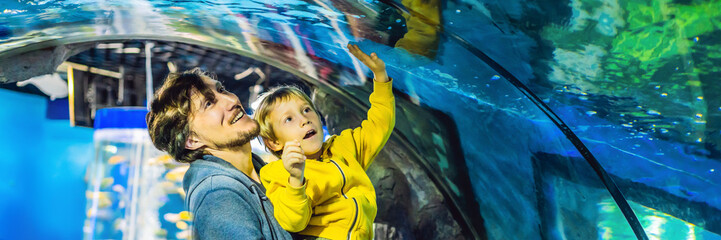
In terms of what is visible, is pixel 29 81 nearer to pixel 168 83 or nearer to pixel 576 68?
pixel 168 83

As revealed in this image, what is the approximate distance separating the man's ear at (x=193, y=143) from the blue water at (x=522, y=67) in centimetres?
61

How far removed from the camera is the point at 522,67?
2.03m

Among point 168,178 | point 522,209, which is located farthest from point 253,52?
point 522,209

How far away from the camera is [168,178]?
302cm

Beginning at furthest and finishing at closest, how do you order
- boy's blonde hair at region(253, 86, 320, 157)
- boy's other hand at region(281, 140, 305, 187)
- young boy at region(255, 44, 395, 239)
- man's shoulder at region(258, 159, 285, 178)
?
boy's blonde hair at region(253, 86, 320, 157), man's shoulder at region(258, 159, 285, 178), young boy at region(255, 44, 395, 239), boy's other hand at region(281, 140, 305, 187)

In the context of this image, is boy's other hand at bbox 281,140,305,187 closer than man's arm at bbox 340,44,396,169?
Yes

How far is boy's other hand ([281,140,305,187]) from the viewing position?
1385mm

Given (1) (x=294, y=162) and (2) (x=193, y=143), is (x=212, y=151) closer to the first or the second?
(2) (x=193, y=143)

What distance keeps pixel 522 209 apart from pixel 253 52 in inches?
55.9

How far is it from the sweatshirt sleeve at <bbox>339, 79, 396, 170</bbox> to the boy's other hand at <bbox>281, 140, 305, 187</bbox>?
420mm

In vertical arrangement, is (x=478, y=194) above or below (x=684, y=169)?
below

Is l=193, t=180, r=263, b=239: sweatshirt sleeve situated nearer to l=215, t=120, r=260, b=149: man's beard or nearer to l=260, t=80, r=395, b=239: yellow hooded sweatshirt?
l=260, t=80, r=395, b=239: yellow hooded sweatshirt

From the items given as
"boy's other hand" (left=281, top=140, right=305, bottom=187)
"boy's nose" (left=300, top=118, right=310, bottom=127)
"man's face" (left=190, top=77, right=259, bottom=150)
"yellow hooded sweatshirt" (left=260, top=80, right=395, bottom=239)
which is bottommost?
"yellow hooded sweatshirt" (left=260, top=80, right=395, bottom=239)

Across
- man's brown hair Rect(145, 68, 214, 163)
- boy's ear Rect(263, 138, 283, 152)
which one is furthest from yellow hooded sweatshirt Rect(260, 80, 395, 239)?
man's brown hair Rect(145, 68, 214, 163)
